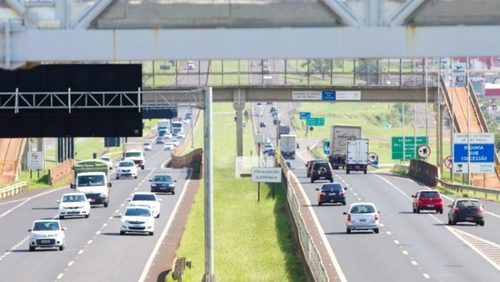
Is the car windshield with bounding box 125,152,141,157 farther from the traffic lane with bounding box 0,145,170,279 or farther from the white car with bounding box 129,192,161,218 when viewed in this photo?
A: the white car with bounding box 129,192,161,218

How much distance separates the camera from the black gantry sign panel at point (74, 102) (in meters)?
29.9

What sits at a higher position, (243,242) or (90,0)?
(90,0)

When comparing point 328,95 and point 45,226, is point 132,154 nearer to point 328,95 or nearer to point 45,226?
point 328,95

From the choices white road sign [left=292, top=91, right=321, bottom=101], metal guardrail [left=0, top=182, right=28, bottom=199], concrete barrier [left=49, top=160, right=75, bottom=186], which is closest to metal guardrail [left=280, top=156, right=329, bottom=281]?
metal guardrail [left=0, top=182, right=28, bottom=199]

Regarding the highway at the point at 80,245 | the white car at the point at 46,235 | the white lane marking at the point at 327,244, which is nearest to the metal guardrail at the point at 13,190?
the highway at the point at 80,245

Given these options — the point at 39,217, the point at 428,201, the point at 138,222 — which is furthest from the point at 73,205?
the point at 428,201

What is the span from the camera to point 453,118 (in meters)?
107

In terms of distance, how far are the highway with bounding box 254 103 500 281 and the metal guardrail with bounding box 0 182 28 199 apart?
18470mm

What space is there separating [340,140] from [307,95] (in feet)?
39.6

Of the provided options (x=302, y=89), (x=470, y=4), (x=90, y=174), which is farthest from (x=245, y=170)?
(x=470, y=4)

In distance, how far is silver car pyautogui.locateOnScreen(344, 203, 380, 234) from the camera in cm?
6146

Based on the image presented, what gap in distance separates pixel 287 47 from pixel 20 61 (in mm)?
2656

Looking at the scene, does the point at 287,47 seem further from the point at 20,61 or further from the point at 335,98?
the point at 335,98

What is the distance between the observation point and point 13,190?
3661 inches
